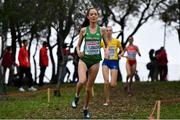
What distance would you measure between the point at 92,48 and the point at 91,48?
2 cm

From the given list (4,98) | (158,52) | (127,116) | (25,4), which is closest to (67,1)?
(25,4)

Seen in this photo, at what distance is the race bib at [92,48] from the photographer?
10.9 metres

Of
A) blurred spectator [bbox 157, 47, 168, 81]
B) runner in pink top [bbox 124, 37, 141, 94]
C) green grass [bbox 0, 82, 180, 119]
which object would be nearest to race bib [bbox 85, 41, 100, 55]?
green grass [bbox 0, 82, 180, 119]

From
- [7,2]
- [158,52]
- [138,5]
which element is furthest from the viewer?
[138,5]

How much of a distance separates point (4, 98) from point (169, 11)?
12.8 metres

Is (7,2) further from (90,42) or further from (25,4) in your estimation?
(90,42)

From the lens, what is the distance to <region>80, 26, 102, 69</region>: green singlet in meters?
10.9

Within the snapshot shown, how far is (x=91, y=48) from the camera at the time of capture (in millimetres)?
10945

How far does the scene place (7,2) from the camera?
18.4m

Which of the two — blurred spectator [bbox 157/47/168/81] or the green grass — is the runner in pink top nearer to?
the green grass

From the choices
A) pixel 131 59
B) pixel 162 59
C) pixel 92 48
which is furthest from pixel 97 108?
pixel 162 59

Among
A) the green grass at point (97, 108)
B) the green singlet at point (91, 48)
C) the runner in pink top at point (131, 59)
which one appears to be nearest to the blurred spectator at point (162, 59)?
the green grass at point (97, 108)

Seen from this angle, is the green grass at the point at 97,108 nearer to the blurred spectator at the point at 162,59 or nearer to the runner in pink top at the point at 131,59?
the runner in pink top at the point at 131,59

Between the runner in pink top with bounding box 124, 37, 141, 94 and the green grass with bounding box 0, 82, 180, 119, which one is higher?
the runner in pink top with bounding box 124, 37, 141, 94
